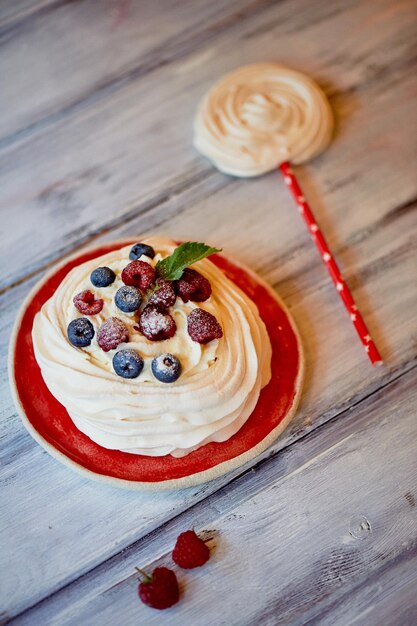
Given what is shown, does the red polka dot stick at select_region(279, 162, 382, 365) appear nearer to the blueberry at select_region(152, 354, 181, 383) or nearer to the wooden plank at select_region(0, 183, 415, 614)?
the wooden plank at select_region(0, 183, 415, 614)

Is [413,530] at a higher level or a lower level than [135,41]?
lower

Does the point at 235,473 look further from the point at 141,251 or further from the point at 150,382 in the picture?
the point at 141,251

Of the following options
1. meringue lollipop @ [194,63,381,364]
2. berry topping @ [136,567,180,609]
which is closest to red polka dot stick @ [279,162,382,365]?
meringue lollipop @ [194,63,381,364]

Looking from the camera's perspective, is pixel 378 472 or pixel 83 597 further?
pixel 378 472


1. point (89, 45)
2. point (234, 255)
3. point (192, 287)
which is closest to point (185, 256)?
point (192, 287)

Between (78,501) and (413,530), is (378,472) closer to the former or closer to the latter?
(413,530)

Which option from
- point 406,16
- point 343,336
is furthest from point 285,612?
point 406,16
